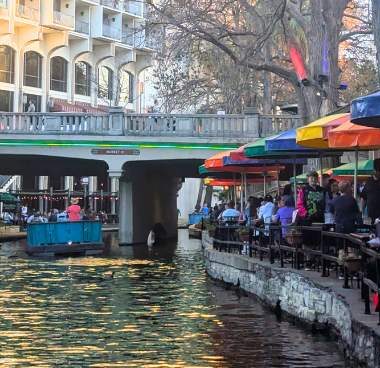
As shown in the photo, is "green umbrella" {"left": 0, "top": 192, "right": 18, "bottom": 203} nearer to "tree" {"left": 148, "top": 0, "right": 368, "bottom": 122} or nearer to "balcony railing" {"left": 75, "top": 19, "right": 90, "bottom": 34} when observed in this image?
"balcony railing" {"left": 75, "top": 19, "right": 90, "bottom": 34}

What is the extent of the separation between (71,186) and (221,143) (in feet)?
109

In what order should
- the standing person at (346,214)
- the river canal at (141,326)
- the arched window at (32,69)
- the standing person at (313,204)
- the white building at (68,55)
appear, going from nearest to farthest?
1. the river canal at (141,326)
2. the standing person at (346,214)
3. the standing person at (313,204)
4. the white building at (68,55)
5. the arched window at (32,69)

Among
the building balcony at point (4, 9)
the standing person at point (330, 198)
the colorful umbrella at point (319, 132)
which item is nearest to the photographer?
the colorful umbrella at point (319, 132)

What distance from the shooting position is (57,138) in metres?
40.1

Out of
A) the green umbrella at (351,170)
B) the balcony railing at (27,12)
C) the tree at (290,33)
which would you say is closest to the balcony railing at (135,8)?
the balcony railing at (27,12)

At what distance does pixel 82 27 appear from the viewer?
67125 mm

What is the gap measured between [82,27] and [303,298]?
53.6 metres

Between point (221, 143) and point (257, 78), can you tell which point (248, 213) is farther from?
point (257, 78)

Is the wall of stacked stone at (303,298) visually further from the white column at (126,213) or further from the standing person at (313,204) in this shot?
the white column at (126,213)

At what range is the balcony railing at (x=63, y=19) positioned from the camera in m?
63.5

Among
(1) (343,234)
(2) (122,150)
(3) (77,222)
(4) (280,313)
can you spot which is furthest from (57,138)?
(1) (343,234)

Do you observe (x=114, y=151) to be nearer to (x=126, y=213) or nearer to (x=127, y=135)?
(x=127, y=135)

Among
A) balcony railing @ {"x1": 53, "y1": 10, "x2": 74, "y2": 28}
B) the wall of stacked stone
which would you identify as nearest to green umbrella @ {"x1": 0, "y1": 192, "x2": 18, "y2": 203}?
balcony railing @ {"x1": 53, "y1": 10, "x2": 74, "y2": 28}

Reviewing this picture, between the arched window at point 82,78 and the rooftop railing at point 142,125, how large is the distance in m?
28.2
